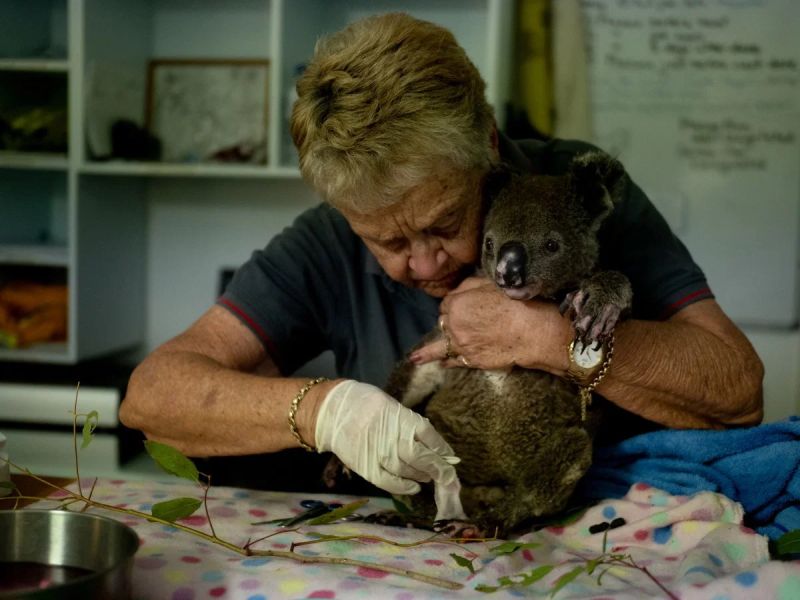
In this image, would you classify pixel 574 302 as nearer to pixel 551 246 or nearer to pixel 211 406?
pixel 551 246

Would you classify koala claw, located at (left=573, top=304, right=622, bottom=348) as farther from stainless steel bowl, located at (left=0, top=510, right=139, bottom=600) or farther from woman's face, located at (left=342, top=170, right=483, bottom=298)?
stainless steel bowl, located at (left=0, top=510, right=139, bottom=600)

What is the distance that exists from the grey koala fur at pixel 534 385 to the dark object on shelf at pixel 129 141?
1.89 metres

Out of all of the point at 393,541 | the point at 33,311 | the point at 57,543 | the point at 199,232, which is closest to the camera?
the point at 57,543

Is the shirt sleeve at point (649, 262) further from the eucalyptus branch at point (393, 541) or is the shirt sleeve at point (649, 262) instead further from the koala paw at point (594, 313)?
the eucalyptus branch at point (393, 541)

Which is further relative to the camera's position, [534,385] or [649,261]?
[649,261]

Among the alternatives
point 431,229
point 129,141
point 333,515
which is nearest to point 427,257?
point 431,229

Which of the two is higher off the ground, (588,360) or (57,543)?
(588,360)

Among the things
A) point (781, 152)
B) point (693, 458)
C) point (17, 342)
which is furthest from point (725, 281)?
point (17, 342)

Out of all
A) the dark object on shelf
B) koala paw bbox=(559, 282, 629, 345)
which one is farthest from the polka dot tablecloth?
the dark object on shelf

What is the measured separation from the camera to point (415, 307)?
1.70 metres

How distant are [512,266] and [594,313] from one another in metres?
0.14

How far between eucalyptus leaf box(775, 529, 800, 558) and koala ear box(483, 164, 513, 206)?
0.66m

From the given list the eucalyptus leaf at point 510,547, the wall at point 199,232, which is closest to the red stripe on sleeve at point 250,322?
the eucalyptus leaf at point 510,547

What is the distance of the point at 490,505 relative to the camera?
1.33 meters
